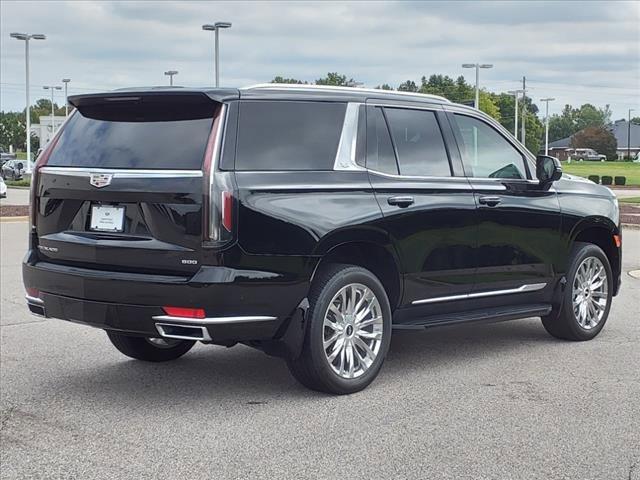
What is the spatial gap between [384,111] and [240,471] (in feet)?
9.74

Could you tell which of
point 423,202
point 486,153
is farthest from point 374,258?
point 486,153

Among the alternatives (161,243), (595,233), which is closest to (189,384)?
(161,243)

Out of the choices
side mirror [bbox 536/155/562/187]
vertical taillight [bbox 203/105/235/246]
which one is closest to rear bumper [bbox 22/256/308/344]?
vertical taillight [bbox 203/105/235/246]

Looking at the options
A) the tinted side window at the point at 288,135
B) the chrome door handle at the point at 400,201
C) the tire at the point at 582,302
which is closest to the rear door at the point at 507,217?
the tire at the point at 582,302

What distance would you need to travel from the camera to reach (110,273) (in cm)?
549

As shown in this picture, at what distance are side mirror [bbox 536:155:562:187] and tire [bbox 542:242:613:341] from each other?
0.75 m

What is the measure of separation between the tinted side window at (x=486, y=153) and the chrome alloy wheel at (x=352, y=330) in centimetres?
148

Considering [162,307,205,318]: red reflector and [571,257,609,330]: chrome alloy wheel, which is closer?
[162,307,205,318]: red reflector

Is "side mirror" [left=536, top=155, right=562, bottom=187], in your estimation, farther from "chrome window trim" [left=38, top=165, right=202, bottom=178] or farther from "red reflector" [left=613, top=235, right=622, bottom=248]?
"chrome window trim" [left=38, top=165, right=202, bottom=178]

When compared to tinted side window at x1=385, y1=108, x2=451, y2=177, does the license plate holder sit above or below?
below

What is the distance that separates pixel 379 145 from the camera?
6.34 meters

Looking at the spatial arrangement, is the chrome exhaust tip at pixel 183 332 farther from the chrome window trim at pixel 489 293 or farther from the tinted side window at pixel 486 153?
the tinted side window at pixel 486 153

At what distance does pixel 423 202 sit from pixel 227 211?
1695mm

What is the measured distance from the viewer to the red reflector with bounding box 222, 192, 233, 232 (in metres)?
5.30
